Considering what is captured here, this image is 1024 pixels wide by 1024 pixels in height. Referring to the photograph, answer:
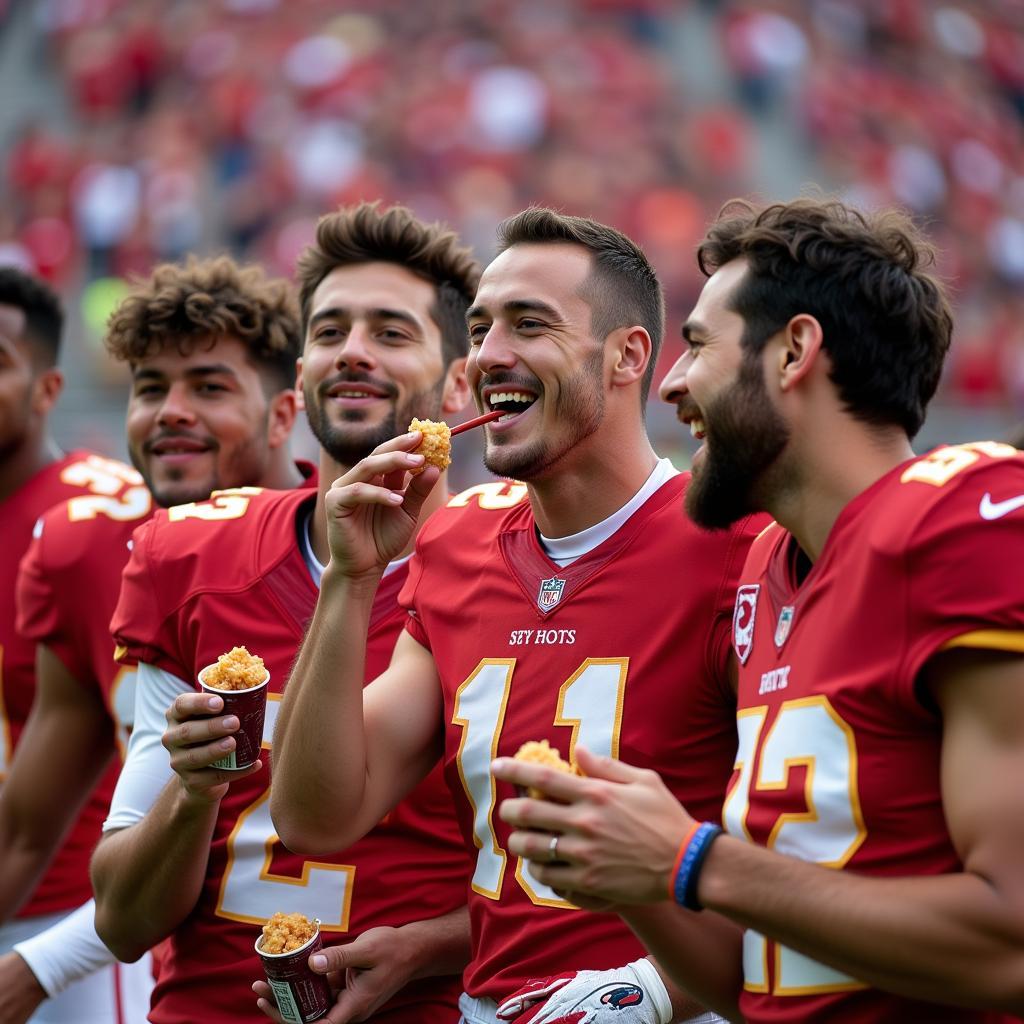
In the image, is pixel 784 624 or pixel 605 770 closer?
pixel 605 770

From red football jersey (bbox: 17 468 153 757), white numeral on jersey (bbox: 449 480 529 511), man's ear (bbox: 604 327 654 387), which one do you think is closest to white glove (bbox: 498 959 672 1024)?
white numeral on jersey (bbox: 449 480 529 511)

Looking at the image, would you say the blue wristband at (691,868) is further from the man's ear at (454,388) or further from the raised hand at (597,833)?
the man's ear at (454,388)

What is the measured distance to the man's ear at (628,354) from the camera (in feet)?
11.6

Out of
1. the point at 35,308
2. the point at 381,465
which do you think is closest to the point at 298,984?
the point at 381,465

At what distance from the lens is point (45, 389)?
550 cm

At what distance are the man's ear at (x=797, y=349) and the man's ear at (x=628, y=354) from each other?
31.0 inches

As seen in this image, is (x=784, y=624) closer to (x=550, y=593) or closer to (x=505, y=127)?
(x=550, y=593)

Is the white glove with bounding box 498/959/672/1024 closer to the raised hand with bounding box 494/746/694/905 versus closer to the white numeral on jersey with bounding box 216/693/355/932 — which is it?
the raised hand with bounding box 494/746/694/905

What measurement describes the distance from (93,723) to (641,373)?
206 cm

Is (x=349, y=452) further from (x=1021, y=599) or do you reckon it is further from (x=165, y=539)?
(x=1021, y=599)

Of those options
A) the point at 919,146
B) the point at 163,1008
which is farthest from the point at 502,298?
the point at 919,146

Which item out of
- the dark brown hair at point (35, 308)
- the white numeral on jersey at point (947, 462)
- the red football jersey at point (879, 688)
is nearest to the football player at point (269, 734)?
the red football jersey at point (879, 688)

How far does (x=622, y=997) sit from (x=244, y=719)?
976 mm

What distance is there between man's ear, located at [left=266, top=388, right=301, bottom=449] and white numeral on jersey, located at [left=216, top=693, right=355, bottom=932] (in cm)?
126
